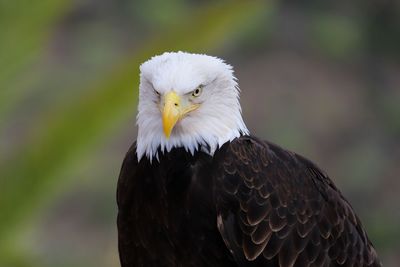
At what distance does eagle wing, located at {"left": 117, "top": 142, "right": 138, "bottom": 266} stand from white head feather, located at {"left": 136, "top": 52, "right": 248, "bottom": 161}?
0.30 feet

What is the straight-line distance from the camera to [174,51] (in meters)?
5.06

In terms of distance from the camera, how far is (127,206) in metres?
5.23

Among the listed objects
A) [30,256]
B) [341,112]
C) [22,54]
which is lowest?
[30,256]

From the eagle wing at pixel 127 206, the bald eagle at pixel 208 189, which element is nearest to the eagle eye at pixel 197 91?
the bald eagle at pixel 208 189

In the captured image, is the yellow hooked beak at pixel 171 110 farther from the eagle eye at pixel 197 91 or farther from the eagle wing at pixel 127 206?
the eagle wing at pixel 127 206

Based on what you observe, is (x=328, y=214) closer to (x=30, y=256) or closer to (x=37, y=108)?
(x=30, y=256)

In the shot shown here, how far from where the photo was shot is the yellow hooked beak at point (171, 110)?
474 centimetres

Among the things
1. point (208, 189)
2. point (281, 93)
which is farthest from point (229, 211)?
point (281, 93)

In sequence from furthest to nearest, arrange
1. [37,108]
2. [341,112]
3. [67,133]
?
[341,112] < [37,108] < [67,133]

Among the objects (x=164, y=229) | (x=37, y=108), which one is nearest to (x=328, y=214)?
(x=164, y=229)

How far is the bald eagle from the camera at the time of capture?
198 inches

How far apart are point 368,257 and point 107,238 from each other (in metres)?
5.41

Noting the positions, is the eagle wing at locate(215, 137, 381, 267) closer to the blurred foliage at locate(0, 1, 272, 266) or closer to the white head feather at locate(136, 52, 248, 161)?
the white head feather at locate(136, 52, 248, 161)

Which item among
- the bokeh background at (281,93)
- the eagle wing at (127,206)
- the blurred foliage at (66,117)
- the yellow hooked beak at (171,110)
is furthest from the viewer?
the bokeh background at (281,93)
